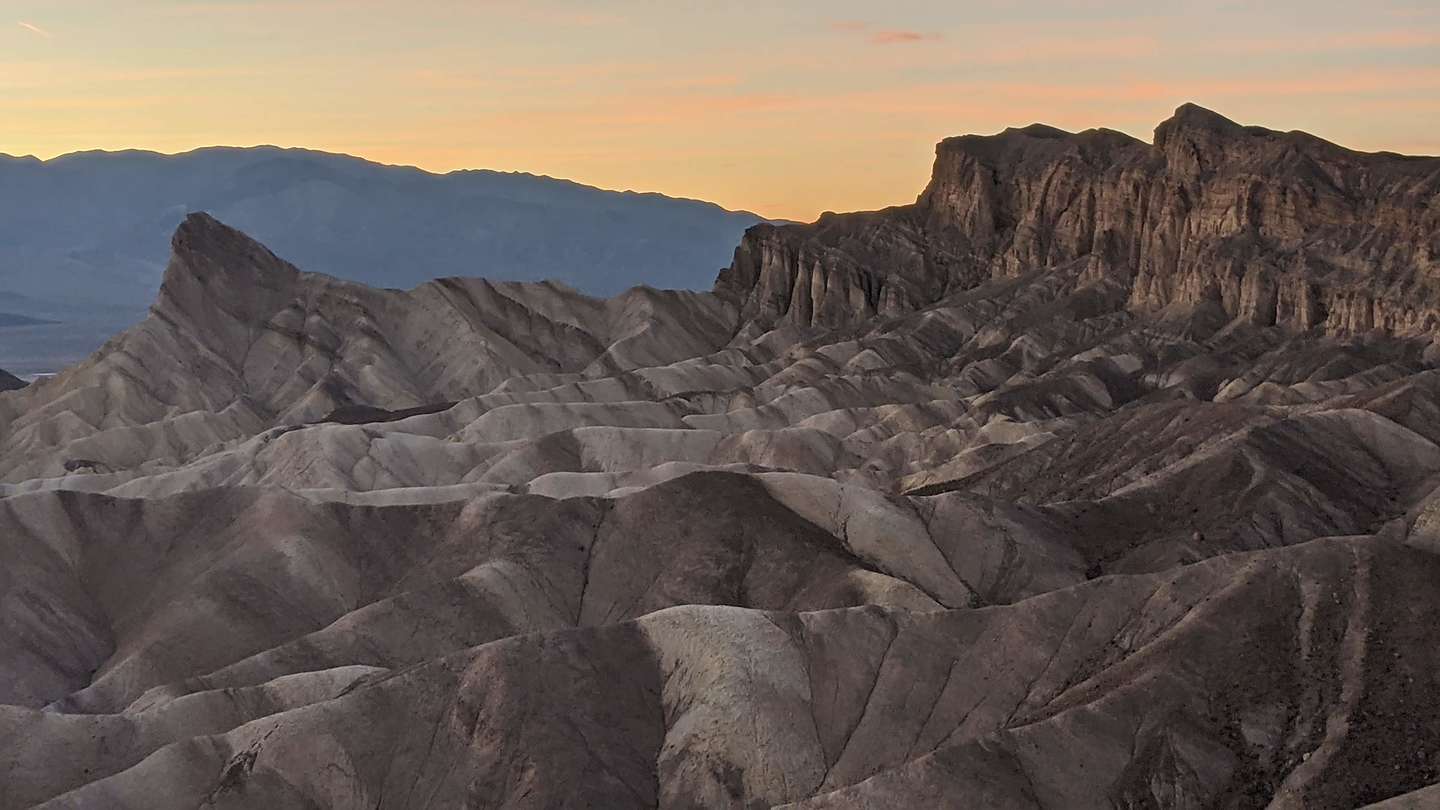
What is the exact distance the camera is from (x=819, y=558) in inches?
2982

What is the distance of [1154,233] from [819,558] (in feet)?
293

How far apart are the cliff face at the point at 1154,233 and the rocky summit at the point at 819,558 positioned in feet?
1.70

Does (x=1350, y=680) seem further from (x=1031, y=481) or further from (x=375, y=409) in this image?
(x=375, y=409)

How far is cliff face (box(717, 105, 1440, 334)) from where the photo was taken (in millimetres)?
134500

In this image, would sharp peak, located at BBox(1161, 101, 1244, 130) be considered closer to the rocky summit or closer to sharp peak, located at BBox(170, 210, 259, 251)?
the rocky summit

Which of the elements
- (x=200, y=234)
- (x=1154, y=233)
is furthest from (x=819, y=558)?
(x=200, y=234)

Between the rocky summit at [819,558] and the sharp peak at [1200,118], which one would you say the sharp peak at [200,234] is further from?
the sharp peak at [1200,118]

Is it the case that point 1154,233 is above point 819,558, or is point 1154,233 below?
above

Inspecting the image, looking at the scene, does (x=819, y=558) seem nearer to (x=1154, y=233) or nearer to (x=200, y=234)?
(x=1154, y=233)

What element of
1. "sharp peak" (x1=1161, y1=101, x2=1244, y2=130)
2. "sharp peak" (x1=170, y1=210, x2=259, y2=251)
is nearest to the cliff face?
"sharp peak" (x1=1161, y1=101, x2=1244, y2=130)

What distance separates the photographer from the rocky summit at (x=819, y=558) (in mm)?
55500

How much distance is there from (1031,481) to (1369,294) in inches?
1831

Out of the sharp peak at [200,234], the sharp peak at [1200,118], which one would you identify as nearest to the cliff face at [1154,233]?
the sharp peak at [1200,118]

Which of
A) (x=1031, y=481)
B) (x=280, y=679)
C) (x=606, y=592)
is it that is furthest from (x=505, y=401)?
(x=280, y=679)
